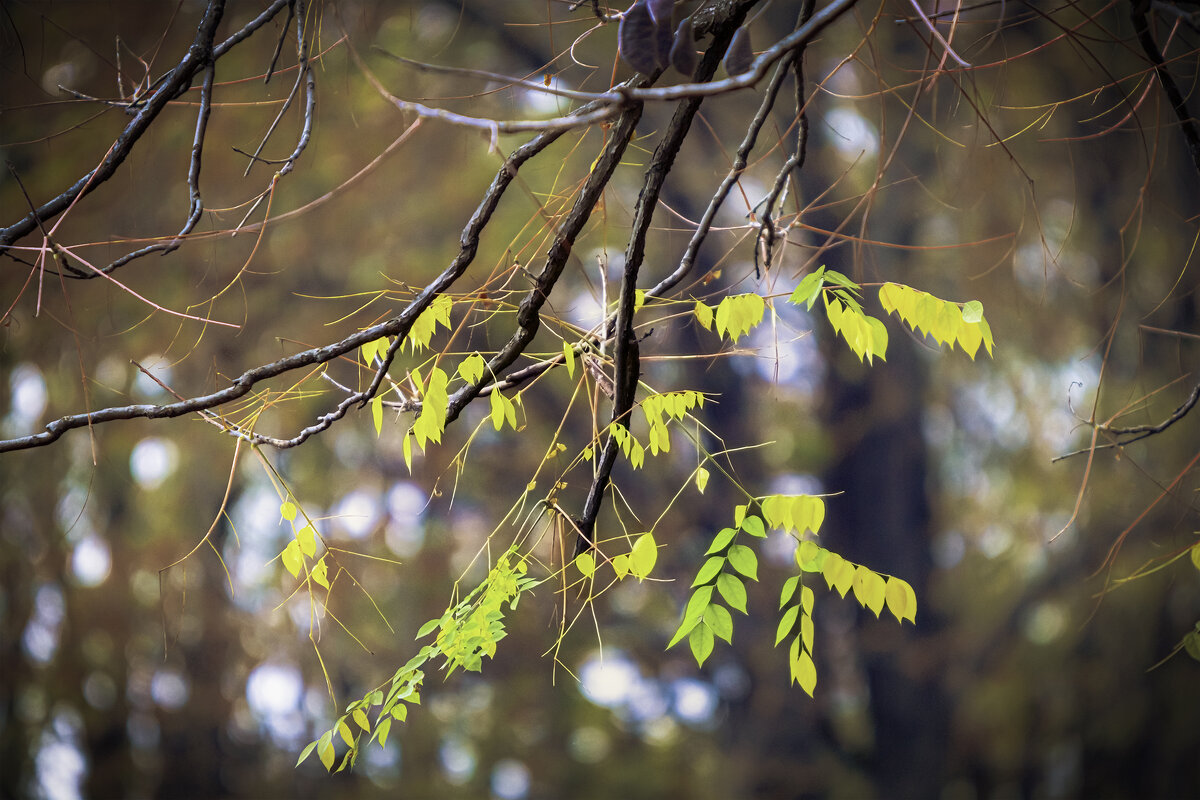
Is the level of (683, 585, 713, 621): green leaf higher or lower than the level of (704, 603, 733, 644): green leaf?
higher

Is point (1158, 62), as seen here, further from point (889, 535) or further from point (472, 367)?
point (889, 535)

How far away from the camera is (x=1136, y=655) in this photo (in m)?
2.43

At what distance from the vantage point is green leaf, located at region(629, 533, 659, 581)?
1.91ft

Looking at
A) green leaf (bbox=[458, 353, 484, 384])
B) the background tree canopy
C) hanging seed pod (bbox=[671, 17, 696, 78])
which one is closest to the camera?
hanging seed pod (bbox=[671, 17, 696, 78])

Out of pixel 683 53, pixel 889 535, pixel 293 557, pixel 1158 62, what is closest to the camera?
pixel 683 53

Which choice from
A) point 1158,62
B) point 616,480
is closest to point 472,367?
point 1158,62

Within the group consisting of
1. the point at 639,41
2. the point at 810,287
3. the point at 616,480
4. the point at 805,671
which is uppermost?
the point at 639,41

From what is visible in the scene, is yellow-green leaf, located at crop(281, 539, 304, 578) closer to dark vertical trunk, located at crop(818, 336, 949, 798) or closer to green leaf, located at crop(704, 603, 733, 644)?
green leaf, located at crop(704, 603, 733, 644)

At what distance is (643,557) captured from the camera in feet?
1.93

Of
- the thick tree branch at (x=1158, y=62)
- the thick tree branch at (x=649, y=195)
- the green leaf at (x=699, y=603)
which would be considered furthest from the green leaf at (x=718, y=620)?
the thick tree branch at (x=1158, y=62)

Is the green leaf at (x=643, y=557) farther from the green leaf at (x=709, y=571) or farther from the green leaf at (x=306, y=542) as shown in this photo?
the green leaf at (x=306, y=542)

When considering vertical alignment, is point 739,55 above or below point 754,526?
above

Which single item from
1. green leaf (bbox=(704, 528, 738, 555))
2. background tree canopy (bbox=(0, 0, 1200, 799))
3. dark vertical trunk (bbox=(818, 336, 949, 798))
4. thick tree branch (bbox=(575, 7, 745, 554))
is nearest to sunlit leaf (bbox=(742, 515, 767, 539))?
green leaf (bbox=(704, 528, 738, 555))

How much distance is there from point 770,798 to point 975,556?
93 centimetres
